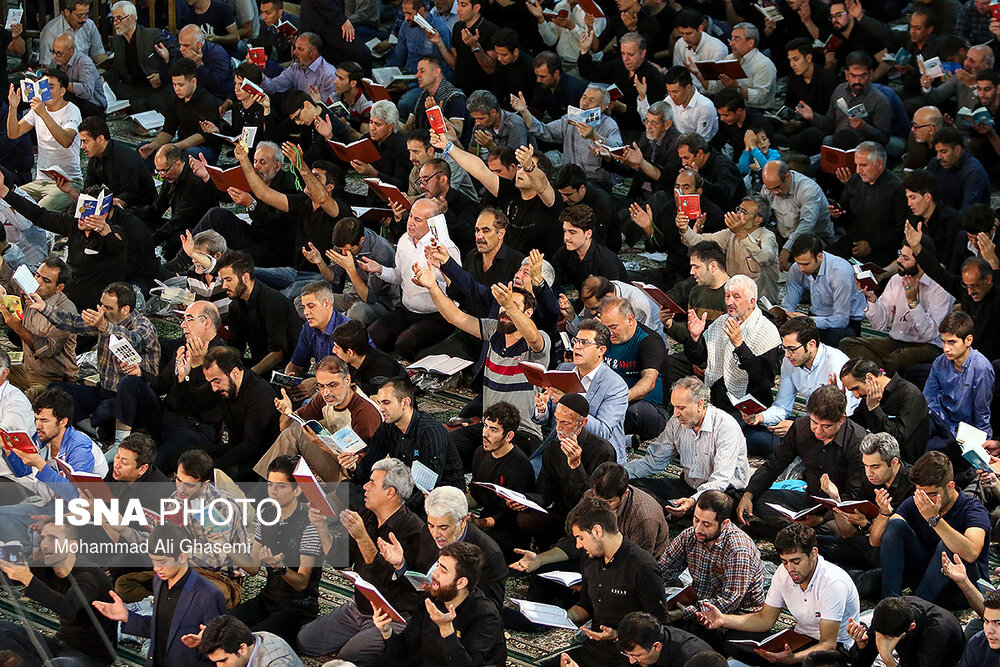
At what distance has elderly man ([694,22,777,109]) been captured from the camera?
495 inches

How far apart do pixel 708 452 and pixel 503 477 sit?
3.43 feet

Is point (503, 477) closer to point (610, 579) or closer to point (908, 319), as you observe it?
point (610, 579)

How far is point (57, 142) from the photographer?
12.1 metres

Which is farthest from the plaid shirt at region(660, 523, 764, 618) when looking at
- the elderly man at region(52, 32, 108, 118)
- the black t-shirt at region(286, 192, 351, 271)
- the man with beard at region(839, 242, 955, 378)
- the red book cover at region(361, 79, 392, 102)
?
the elderly man at region(52, 32, 108, 118)

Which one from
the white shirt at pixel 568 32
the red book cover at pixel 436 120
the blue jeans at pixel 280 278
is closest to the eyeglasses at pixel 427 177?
the red book cover at pixel 436 120

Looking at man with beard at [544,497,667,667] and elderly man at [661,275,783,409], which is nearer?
man with beard at [544,497,667,667]

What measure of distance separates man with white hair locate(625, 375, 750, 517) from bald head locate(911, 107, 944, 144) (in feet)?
12.7

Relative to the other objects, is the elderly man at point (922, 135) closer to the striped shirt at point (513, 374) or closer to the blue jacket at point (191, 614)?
the striped shirt at point (513, 374)

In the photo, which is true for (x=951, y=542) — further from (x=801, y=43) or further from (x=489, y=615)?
(x=801, y=43)

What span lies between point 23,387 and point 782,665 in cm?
484

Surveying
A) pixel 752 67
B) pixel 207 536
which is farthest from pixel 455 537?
pixel 752 67

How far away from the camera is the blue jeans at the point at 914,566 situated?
7.57 meters

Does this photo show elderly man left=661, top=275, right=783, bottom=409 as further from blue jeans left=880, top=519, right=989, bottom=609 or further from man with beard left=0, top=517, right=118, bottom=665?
man with beard left=0, top=517, right=118, bottom=665

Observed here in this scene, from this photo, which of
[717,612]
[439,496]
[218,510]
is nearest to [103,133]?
[218,510]
